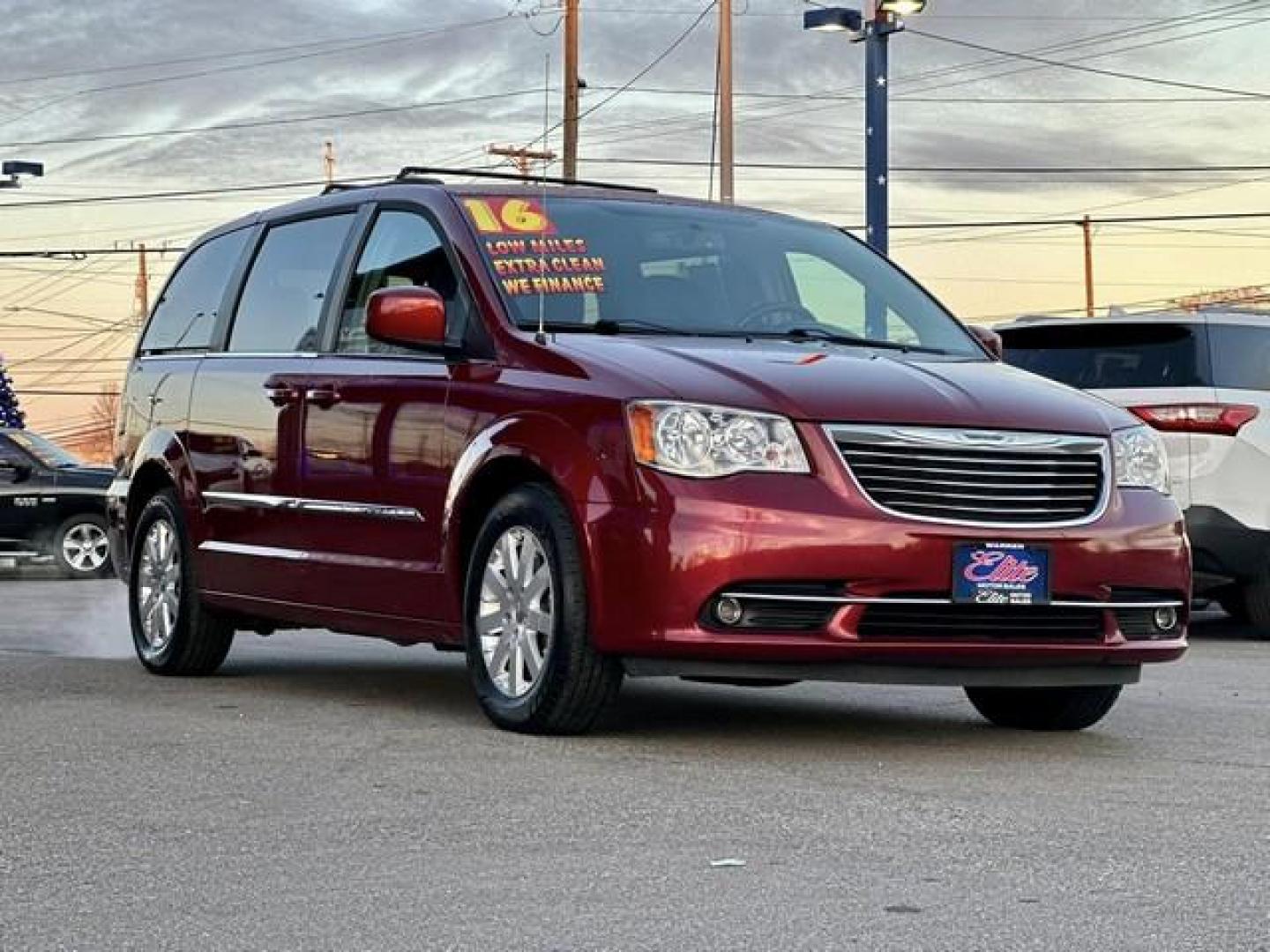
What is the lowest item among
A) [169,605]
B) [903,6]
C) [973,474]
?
[169,605]

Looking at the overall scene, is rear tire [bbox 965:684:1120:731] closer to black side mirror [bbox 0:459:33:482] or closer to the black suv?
the black suv

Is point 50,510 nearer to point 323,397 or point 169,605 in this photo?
point 169,605

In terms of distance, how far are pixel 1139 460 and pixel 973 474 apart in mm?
831

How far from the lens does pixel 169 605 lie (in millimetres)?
10219

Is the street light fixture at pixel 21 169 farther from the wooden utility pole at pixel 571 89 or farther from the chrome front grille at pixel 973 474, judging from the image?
the chrome front grille at pixel 973 474

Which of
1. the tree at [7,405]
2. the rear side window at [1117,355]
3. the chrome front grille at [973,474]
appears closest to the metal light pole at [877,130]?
the rear side window at [1117,355]

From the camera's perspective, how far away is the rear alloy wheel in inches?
944

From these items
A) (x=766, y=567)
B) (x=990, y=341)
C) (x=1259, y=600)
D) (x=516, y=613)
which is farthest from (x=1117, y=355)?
(x=766, y=567)

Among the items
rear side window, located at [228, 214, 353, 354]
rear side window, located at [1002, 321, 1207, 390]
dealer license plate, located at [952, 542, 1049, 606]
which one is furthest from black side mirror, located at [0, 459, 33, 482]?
dealer license plate, located at [952, 542, 1049, 606]

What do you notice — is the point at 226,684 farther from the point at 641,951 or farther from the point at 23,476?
the point at 23,476

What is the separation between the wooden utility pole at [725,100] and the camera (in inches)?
1246

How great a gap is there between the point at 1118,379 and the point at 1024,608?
5.90 meters

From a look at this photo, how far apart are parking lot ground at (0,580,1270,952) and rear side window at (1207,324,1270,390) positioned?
3.78 meters

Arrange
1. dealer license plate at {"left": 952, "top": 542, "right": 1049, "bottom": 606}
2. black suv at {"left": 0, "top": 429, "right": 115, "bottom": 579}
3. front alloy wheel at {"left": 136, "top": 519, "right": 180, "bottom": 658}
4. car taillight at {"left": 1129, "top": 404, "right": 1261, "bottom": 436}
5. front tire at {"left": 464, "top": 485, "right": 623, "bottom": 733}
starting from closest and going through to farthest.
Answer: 1. dealer license plate at {"left": 952, "top": 542, "right": 1049, "bottom": 606}
2. front tire at {"left": 464, "top": 485, "right": 623, "bottom": 733}
3. front alloy wheel at {"left": 136, "top": 519, "right": 180, "bottom": 658}
4. car taillight at {"left": 1129, "top": 404, "right": 1261, "bottom": 436}
5. black suv at {"left": 0, "top": 429, "right": 115, "bottom": 579}
